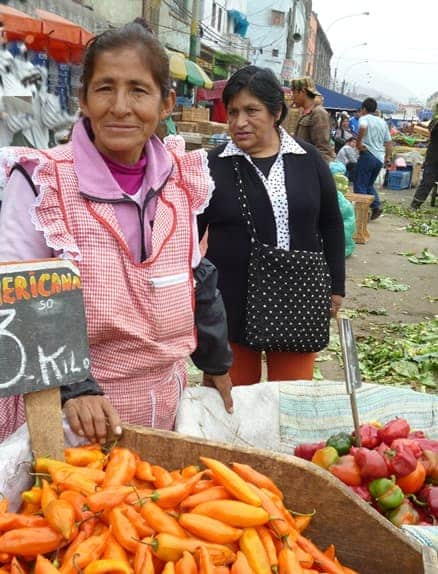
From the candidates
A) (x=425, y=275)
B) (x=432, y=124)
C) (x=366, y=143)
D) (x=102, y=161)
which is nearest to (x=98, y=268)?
(x=102, y=161)

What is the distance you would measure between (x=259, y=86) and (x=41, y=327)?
1866 mm

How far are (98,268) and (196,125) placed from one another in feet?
53.5

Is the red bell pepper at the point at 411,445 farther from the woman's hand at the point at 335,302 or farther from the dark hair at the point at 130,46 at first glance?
the dark hair at the point at 130,46

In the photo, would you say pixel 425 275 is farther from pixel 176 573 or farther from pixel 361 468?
pixel 176 573

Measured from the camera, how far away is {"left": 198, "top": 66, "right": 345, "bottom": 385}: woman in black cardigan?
9.70ft

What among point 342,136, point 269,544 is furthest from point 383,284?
point 342,136

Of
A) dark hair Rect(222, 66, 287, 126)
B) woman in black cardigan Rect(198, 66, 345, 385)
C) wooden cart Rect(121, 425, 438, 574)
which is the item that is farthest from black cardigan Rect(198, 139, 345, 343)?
wooden cart Rect(121, 425, 438, 574)

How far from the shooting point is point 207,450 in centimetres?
179

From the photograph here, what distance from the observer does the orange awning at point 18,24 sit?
9.84 m

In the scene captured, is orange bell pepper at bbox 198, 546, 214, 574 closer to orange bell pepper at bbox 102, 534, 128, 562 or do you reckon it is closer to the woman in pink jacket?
orange bell pepper at bbox 102, 534, 128, 562

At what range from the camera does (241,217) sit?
295 centimetres

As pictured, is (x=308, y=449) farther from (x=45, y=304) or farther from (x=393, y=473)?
(x=45, y=304)

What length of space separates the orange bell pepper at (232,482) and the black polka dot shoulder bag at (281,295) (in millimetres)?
1319

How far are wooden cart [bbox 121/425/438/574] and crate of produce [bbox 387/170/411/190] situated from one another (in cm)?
1810
